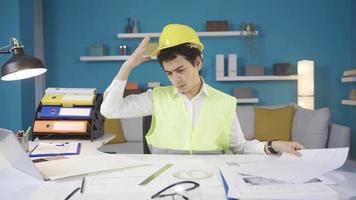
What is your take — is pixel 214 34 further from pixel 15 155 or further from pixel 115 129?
pixel 15 155

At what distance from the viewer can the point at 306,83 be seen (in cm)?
374

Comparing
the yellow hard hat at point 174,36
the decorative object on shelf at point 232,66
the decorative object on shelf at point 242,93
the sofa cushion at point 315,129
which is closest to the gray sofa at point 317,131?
the sofa cushion at point 315,129

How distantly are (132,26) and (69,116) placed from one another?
249 centimetres

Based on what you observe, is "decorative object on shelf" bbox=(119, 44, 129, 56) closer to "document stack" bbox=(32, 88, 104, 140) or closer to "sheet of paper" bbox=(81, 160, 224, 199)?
"document stack" bbox=(32, 88, 104, 140)

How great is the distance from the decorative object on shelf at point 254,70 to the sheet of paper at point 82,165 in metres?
2.98

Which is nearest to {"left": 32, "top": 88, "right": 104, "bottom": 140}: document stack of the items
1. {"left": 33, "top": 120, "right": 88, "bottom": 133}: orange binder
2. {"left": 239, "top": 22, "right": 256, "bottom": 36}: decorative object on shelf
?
{"left": 33, "top": 120, "right": 88, "bottom": 133}: orange binder

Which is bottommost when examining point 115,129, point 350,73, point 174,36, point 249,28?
point 115,129

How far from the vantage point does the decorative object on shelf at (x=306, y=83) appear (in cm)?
374

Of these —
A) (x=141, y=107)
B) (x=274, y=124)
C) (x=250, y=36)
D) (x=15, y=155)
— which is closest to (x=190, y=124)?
(x=141, y=107)

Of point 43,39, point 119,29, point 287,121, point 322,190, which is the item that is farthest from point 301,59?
point 322,190

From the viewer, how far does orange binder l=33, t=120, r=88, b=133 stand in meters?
1.74

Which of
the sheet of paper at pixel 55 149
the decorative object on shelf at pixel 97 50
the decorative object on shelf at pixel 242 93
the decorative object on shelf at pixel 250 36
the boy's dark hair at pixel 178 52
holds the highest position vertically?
the decorative object on shelf at pixel 250 36

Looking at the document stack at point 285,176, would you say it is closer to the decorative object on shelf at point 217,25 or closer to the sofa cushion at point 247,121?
the sofa cushion at point 247,121

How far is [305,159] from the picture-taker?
113 centimetres
